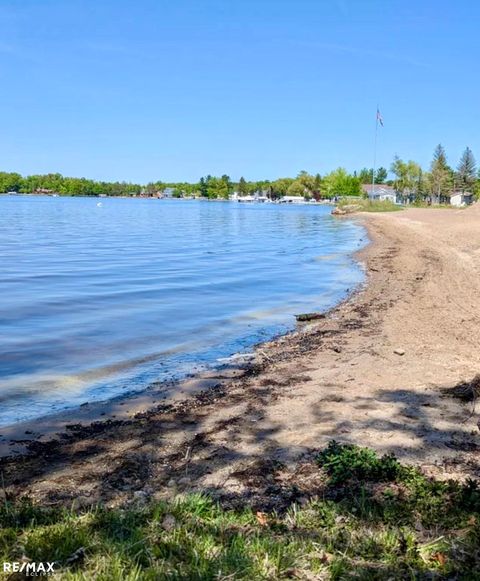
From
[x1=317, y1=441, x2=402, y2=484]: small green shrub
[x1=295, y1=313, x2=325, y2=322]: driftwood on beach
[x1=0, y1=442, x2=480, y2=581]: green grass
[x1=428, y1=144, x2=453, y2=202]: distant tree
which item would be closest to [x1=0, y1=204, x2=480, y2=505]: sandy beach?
[x1=317, y1=441, x2=402, y2=484]: small green shrub

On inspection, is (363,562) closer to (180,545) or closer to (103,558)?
(180,545)

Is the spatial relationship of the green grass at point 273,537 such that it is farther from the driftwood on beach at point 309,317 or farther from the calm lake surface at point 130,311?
the driftwood on beach at point 309,317

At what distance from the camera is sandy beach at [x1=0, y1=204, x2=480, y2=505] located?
4.22m

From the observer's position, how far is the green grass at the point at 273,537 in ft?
9.05

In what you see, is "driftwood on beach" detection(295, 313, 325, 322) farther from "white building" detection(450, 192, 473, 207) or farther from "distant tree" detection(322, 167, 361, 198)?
"distant tree" detection(322, 167, 361, 198)

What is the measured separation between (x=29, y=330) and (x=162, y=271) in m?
10.3

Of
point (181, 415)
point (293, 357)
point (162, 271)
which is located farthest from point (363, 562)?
point (162, 271)

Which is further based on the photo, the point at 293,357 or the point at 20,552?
the point at 293,357

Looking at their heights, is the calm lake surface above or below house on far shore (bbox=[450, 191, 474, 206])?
below

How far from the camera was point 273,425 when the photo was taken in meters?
5.48

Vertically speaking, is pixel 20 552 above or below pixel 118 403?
above

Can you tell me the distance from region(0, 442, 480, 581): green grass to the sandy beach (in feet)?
1.57

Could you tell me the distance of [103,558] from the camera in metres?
2.77

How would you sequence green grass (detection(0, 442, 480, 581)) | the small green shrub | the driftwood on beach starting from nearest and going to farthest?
green grass (detection(0, 442, 480, 581)), the small green shrub, the driftwood on beach
